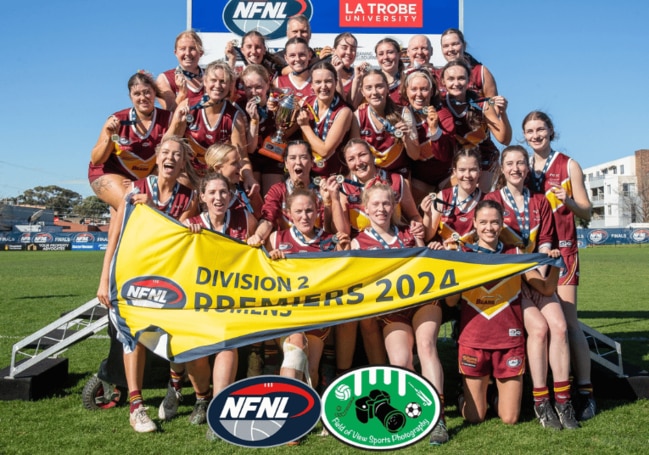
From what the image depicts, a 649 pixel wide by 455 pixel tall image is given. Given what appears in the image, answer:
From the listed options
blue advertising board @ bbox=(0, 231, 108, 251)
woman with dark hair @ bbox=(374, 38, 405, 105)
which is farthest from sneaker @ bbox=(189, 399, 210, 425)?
blue advertising board @ bbox=(0, 231, 108, 251)

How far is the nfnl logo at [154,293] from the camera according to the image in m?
4.04

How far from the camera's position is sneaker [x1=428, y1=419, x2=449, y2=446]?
12.4ft

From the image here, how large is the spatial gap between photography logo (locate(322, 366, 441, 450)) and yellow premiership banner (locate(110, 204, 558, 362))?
479 mm

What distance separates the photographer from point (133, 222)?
13.9 ft

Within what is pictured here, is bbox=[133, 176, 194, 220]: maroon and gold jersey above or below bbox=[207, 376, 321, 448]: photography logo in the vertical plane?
above

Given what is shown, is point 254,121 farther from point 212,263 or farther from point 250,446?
point 250,446

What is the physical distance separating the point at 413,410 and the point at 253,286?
1300 mm

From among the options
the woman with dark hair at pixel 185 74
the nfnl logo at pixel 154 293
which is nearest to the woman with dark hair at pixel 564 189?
the nfnl logo at pixel 154 293

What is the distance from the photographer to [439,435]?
380cm

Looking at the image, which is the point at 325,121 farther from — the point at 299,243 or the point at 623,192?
the point at 623,192

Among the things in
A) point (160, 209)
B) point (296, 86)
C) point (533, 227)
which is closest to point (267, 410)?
point (160, 209)

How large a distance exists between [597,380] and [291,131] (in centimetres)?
328

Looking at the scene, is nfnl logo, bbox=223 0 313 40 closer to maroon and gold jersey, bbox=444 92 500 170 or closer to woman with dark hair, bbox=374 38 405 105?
woman with dark hair, bbox=374 38 405 105

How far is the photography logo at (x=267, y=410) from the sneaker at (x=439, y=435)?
2.46 feet
